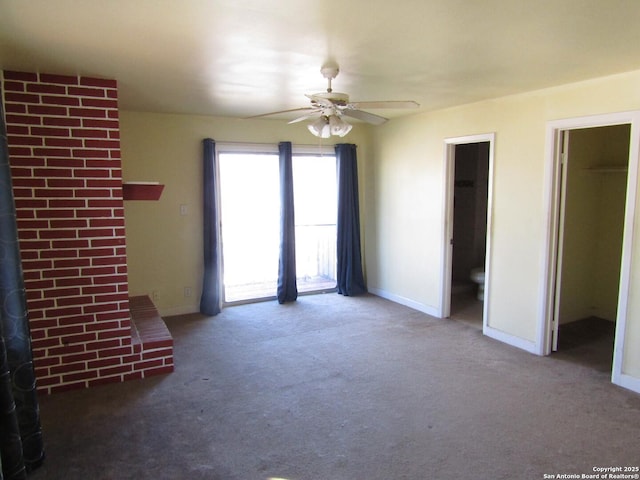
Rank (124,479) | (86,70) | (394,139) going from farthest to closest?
(394,139) → (86,70) → (124,479)

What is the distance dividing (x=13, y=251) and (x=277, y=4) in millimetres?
1708

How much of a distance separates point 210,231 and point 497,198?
312 centimetres

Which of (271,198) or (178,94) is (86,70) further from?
(271,198)

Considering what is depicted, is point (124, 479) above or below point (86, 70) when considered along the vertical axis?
below

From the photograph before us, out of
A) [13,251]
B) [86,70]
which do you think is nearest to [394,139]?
[86,70]

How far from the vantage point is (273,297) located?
5.72 metres

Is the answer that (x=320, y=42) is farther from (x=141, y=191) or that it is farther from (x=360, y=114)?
(x=141, y=191)

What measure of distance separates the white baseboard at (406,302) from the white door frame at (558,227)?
1.36 metres

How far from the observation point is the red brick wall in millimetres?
2980

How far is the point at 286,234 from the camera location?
18.0ft

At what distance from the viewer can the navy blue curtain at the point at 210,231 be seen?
500 cm

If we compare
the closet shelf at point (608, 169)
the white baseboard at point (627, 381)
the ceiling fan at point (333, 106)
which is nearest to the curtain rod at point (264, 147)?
the ceiling fan at point (333, 106)

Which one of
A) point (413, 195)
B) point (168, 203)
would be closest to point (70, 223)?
point (168, 203)

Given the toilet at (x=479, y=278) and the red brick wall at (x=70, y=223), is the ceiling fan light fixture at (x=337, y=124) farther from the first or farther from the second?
the toilet at (x=479, y=278)
